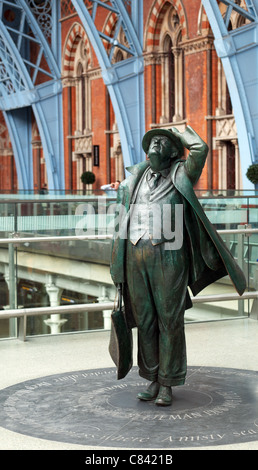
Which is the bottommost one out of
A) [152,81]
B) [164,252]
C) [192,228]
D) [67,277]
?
[67,277]

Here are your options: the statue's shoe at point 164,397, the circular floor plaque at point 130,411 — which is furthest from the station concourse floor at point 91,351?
the statue's shoe at point 164,397

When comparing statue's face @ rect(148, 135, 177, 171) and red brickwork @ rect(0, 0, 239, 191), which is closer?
statue's face @ rect(148, 135, 177, 171)

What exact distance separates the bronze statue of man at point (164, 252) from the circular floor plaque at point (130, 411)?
0.22 metres

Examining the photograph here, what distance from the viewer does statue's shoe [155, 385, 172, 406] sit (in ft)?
13.9

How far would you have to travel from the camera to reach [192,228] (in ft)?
14.1

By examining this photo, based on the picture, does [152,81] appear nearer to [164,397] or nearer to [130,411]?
[164,397]

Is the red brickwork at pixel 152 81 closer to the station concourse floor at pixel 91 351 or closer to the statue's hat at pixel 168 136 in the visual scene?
the station concourse floor at pixel 91 351

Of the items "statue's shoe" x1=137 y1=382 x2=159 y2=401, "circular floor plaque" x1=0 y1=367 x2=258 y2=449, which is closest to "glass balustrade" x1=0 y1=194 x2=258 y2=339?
"circular floor plaque" x1=0 y1=367 x2=258 y2=449

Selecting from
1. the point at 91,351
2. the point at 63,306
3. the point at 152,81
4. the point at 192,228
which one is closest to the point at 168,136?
the point at 192,228

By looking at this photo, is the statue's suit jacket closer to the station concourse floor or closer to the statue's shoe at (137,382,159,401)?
the statue's shoe at (137,382,159,401)

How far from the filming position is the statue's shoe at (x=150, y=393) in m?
4.34

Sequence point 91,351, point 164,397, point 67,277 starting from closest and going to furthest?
point 164,397, point 91,351, point 67,277

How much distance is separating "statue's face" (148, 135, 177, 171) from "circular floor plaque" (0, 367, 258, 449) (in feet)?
4.59

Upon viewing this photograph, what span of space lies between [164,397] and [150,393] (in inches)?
5.2
